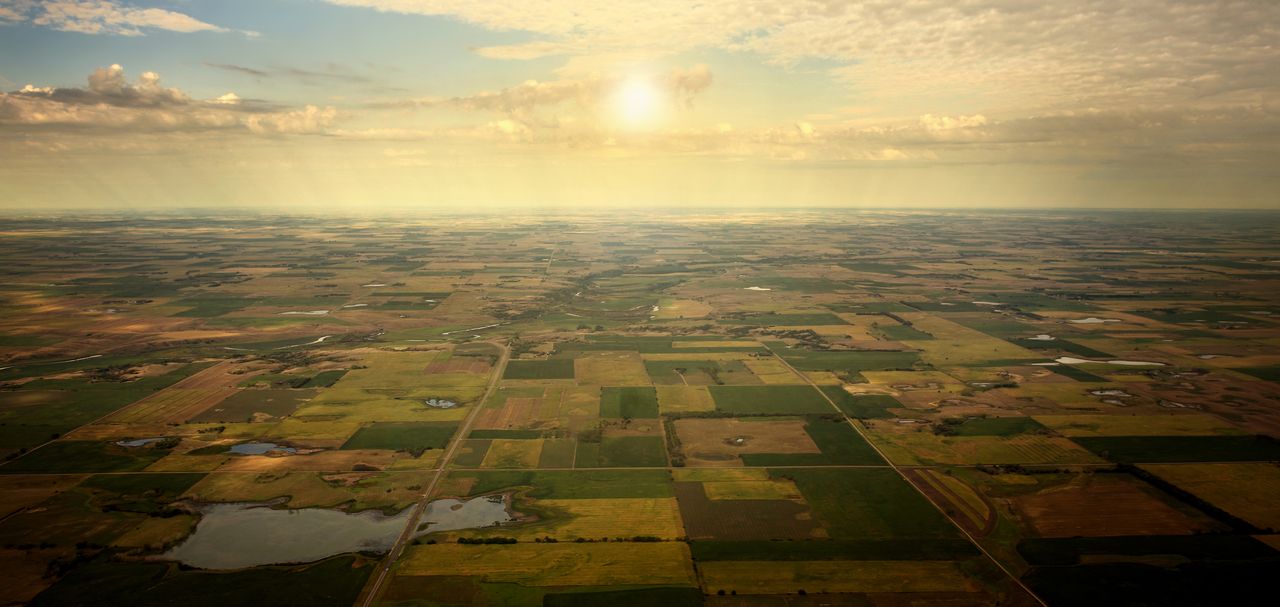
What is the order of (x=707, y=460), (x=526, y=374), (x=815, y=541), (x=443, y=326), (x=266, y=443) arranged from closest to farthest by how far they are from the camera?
1. (x=815, y=541)
2. (x=707, y=460)
3. (x=266, y=443)
4. (x=526, y=374)
5. (x=443, y=326)

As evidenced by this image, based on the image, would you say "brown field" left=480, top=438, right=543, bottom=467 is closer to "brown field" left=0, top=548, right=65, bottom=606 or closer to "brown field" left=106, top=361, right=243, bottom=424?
"brown field" left=0, top=548, right=65, bottom=606

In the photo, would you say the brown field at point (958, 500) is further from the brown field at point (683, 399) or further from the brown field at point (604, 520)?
the brown field at point (683, 399)

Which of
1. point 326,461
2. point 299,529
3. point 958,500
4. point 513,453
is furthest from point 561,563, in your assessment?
point 958,500

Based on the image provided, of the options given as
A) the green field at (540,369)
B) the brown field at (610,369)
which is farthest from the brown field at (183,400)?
the brown field at (610,369)

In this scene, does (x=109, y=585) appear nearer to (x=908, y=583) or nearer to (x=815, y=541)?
(x=815, y=541)

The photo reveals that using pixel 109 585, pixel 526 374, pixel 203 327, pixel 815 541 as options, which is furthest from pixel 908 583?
pixel 203 327
